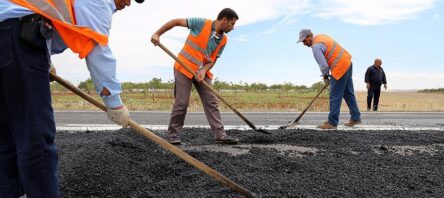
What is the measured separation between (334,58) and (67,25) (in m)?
5.62

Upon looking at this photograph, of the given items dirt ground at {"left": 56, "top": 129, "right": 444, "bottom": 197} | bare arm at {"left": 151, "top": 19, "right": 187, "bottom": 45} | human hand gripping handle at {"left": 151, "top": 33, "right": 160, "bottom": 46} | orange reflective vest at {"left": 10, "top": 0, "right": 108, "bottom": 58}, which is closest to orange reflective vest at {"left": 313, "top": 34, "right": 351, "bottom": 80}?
dirt ground at {"left": 56, "top": 129, "right": 444, "bottom": 197}

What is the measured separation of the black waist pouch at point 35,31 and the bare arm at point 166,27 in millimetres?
3060

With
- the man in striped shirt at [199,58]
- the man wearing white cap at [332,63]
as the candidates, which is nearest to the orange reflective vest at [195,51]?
the man in striped shirt at [199,58]

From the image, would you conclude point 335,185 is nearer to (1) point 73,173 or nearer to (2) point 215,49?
(1) point 73,173

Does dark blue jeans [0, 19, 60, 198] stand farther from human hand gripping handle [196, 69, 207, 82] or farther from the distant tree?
the distant tree

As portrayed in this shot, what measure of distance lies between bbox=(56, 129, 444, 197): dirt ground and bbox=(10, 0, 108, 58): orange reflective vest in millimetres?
1375

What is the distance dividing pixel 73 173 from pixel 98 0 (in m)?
1.80

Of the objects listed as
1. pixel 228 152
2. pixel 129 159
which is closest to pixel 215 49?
pixel 228 152

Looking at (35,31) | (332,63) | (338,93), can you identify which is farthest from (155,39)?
(338,93)

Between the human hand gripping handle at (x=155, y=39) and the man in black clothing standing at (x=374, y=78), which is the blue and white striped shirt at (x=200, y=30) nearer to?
the human hand gripping handle at (x=155, y=39)

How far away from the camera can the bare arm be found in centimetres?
541

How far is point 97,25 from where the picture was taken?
2434mm

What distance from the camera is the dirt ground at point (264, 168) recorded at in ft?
11.4

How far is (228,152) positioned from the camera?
197 inches
